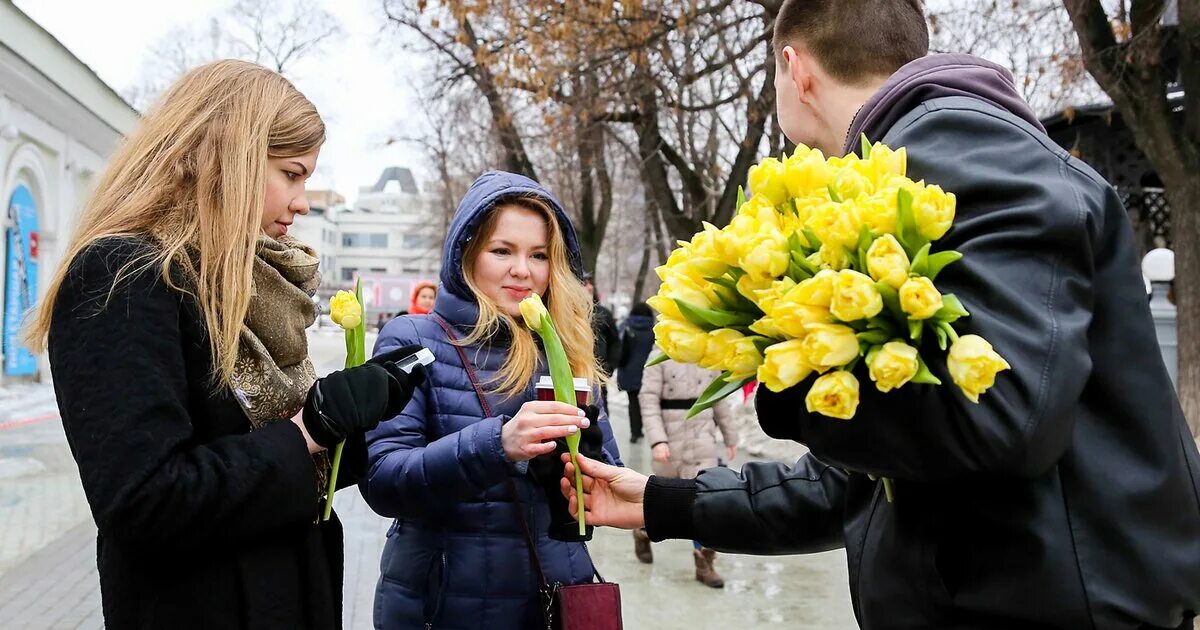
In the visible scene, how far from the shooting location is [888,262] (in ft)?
4.30

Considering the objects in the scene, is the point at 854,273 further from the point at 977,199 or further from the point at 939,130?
the point at 939,130

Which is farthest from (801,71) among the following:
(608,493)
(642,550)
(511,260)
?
(642,550)

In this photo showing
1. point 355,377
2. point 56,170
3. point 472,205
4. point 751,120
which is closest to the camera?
point 355,377

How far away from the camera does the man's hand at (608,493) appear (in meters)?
2.41

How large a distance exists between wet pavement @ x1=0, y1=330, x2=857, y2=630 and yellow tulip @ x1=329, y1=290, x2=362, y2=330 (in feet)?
11.6

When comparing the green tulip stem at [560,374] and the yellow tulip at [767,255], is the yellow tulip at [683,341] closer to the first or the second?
the yellow tulip at [767,255]

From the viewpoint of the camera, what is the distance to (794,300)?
1338 millimetres

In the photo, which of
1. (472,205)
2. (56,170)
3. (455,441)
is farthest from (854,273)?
(56,170)

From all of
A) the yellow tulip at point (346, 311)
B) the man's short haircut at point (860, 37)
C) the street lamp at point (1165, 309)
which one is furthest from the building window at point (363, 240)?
the man's short haircut at point (860, 37)

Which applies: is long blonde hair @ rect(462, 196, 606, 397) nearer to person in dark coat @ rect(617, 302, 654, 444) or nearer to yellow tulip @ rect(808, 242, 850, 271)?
yellow tulip @ rect(808, 242, 850, 271)

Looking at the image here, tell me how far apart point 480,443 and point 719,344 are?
1114 millimetres

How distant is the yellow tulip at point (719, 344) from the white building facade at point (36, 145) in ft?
46.9

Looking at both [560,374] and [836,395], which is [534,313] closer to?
[560,374]

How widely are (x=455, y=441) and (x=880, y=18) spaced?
1401 millimetres
